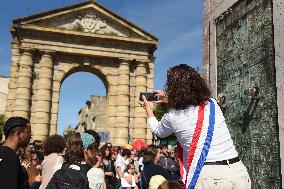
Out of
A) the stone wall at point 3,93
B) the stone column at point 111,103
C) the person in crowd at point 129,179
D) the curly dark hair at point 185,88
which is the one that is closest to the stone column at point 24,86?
the stone column at point 111,103

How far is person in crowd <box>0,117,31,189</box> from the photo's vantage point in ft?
11.2

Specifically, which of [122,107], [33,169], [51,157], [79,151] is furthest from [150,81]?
[79,151]

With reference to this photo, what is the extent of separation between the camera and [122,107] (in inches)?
1028

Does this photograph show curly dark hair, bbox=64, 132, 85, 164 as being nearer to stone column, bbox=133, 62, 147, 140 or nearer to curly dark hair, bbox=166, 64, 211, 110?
curly dark hair, bbox=166, 64, 211, 110

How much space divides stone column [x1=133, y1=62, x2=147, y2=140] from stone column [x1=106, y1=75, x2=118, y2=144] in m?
1.64

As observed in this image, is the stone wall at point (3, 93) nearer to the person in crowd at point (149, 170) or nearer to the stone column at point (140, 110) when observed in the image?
the stone column at point (140, 110)

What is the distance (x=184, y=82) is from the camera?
10.2 feet

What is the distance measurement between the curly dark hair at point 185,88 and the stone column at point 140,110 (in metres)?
23.2

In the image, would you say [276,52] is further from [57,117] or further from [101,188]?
[57,117]

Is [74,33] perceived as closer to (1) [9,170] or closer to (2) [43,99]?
(2) [43,99]

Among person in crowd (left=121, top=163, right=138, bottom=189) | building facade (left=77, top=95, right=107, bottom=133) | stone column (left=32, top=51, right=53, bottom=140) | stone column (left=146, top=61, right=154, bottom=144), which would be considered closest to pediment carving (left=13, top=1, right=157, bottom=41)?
stone column (left=146, top=61, right=154, bottom=144)

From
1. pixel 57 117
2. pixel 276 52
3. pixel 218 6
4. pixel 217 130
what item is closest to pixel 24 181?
pixel 217 130

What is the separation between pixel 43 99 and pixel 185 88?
909 inches

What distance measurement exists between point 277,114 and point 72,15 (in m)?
23.9
